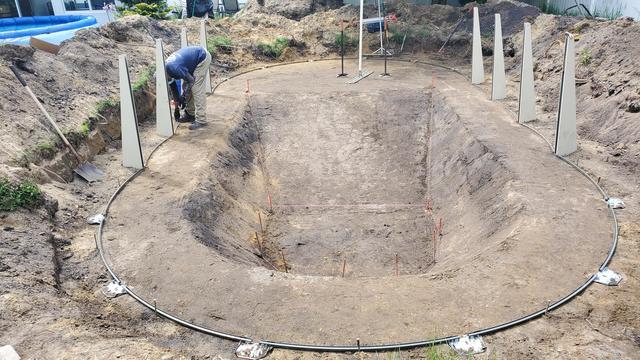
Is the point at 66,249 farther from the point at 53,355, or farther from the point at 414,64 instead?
the point at 414,64

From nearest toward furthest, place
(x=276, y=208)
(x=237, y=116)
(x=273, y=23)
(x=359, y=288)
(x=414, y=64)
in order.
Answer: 1. (x=359, y=288)
2. (x=276, y=208)
3. (x=237, y=116)
4. (x=414, y=64)
5. (x=273, y=23)

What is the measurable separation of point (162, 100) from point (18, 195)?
315cm

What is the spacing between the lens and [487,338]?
395 centimetres

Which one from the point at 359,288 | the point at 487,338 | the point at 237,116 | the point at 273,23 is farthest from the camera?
the point at 273,23

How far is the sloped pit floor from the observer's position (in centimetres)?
438

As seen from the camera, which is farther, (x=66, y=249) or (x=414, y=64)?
(x=414, y=64)

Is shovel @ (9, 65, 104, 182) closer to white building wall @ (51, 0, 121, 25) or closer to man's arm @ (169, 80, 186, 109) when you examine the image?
man's arm @ (169, 80, 186, 109)

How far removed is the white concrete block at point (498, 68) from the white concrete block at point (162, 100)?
597cm

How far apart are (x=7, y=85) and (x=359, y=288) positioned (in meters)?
6.14

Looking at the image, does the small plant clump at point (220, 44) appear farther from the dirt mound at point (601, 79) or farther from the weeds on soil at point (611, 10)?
the weeds on soil at point (611, 10)

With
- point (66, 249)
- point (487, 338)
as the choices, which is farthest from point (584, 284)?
point (66, 249)

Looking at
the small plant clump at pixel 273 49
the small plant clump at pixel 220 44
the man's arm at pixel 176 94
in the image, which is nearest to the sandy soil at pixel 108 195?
the small plant clump at pixel 220 44

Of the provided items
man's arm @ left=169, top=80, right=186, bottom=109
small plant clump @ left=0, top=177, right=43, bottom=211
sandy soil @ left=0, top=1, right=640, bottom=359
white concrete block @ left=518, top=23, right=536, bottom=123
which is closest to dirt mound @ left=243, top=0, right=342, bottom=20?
sandy soil @ left=0, top=1, right=640, bottom=359

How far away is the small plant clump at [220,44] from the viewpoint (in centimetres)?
1326
